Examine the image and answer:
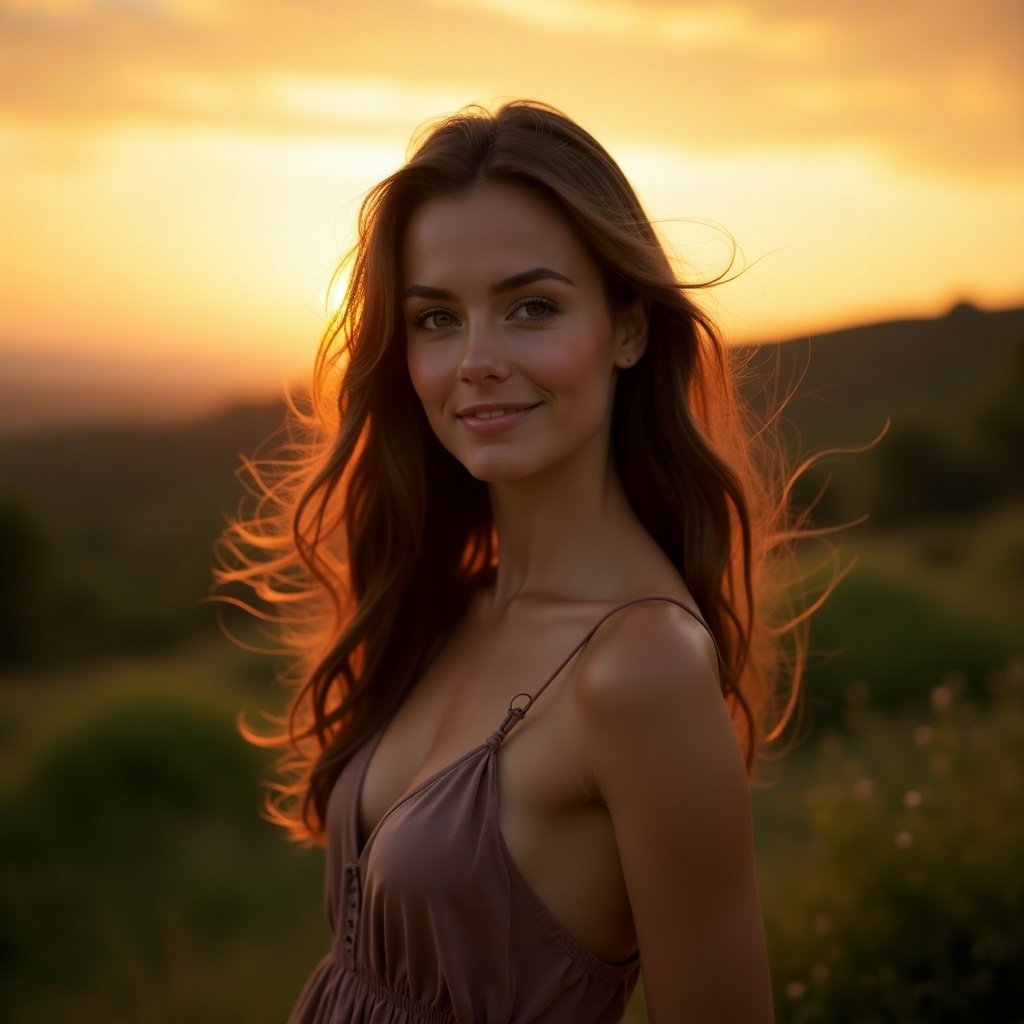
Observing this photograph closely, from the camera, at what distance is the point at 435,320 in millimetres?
2441

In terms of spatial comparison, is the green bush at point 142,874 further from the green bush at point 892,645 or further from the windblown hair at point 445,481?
the green bush at point 892,645

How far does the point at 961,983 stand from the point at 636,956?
1740 millimetres

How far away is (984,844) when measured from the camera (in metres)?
3.77

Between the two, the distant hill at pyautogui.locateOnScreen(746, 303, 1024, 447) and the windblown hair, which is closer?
the windblown hair

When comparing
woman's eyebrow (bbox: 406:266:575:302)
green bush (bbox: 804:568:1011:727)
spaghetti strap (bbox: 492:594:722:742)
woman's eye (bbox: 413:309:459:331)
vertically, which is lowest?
green bush (bbox: 804:568:1011:727)

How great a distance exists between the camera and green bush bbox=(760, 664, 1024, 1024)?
344 centimetres

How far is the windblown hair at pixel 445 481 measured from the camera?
2436 mm

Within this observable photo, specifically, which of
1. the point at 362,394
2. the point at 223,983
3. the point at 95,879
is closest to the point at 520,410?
the point at 362,394

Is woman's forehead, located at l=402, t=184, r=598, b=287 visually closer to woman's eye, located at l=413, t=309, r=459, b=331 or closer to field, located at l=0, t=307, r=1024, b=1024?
woman's eye, located at l=413, t=309, r=459, b=331

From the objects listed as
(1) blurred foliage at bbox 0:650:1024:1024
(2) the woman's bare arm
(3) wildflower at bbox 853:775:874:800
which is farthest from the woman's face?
(3) wildflower at bbox 853:775:874:800

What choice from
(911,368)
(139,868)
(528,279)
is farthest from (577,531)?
(911,368)

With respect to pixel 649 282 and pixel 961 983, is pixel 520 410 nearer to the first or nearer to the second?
pixel 649 282

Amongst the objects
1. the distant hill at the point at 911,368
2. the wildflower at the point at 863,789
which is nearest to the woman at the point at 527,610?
the wildflower at the point at 863,789

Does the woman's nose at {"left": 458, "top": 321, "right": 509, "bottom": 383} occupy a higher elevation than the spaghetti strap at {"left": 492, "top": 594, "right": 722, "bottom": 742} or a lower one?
higher
